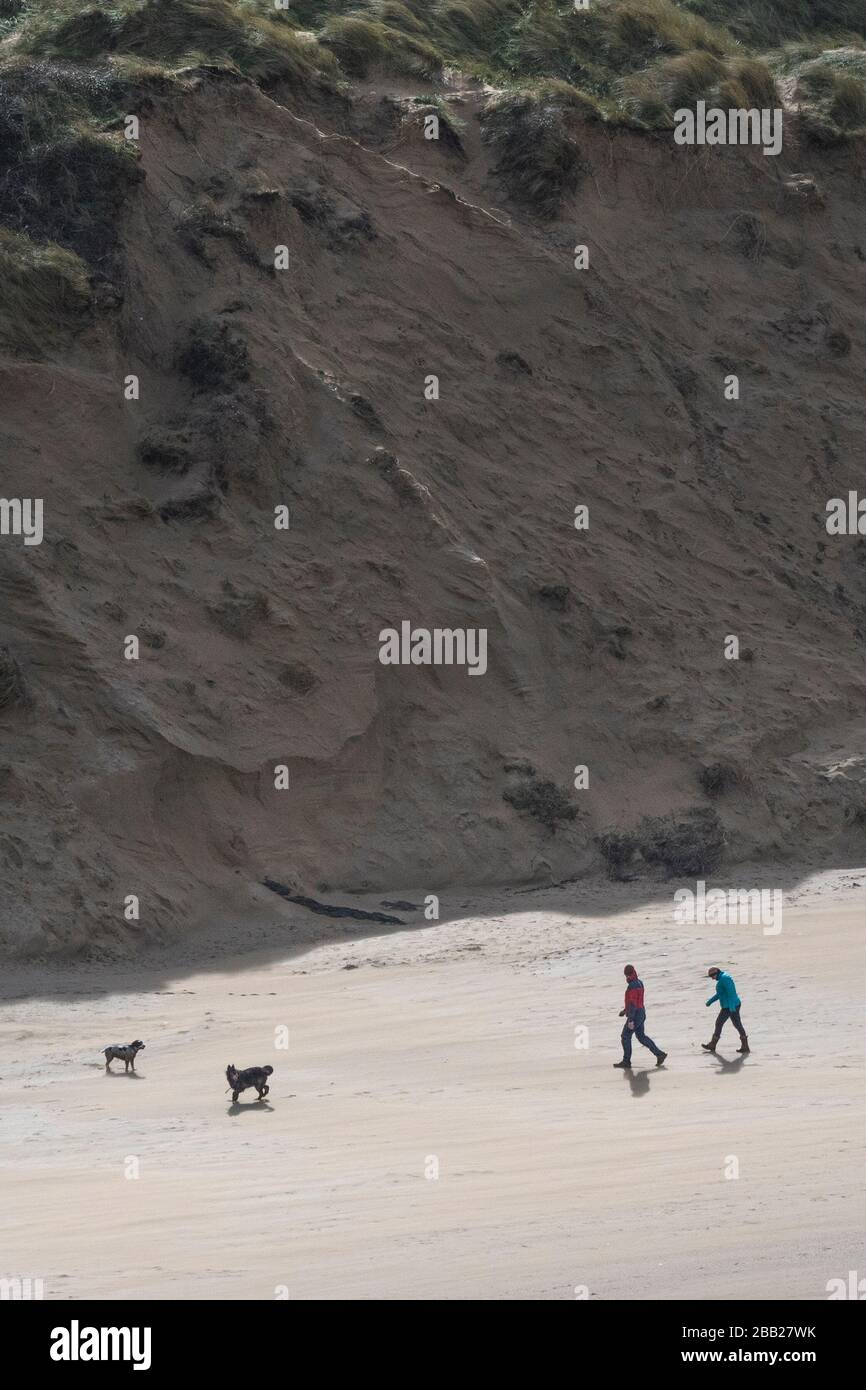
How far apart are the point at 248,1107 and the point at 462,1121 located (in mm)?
1571

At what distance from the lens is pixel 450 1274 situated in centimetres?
698

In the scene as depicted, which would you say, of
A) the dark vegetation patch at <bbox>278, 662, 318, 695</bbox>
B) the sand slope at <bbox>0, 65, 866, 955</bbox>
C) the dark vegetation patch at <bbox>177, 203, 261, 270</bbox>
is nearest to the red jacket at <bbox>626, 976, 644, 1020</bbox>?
the sand slope at <bbox>0, 65, 866, 955</bbox>

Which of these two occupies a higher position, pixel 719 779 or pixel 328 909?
pixel 719 779

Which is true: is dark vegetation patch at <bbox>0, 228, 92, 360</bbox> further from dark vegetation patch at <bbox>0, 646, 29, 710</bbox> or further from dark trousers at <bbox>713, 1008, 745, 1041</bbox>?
dark trousers at <bbox>713, 1008, 745, 1041</bbox>

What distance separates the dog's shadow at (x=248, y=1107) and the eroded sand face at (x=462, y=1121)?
0.04 metres

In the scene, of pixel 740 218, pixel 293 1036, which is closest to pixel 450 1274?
pixel 293 1036

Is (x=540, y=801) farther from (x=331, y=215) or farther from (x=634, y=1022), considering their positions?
(x=331, y=215)

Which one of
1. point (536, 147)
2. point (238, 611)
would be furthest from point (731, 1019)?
point (536, 147)

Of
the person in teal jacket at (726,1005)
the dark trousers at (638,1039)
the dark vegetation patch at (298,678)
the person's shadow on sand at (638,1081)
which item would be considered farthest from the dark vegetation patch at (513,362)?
the person's shadow on sand at (638,1081)

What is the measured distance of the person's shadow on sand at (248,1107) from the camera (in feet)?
37.2

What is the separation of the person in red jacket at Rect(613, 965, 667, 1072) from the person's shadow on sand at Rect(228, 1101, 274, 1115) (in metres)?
2.55

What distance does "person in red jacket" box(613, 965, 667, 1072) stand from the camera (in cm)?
1228

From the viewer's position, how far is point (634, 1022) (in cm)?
1234

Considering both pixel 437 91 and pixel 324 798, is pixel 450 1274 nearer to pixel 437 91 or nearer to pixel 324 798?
pixel 324 798
